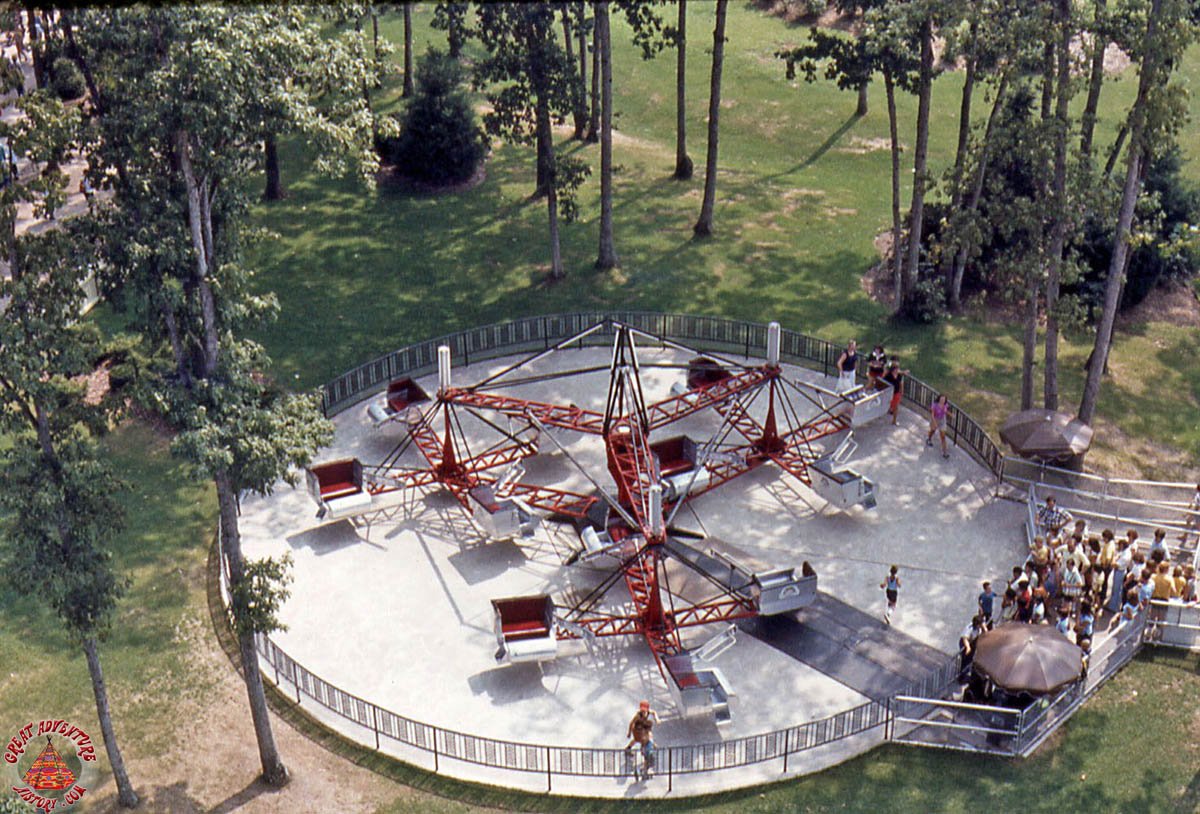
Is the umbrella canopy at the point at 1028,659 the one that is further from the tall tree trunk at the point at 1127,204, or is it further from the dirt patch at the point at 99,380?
the dirt patch at the point at 99,380

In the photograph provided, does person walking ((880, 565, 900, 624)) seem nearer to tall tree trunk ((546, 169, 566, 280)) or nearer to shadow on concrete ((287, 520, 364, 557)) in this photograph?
shadow on concrete ((287, 520, 364, 557))

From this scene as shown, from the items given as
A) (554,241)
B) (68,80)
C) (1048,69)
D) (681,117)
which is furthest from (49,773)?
(68,80)

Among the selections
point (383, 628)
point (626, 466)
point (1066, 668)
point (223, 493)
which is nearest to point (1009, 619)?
point (1066, 668)

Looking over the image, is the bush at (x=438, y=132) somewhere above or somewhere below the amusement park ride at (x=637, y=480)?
above

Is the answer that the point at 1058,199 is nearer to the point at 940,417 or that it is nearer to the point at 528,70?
the point at 940,417

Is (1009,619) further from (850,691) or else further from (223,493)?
(223,493)

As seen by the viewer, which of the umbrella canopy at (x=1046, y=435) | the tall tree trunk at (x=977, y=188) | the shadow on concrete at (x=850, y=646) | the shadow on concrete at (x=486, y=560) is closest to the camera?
the shadow on concrete at (x=850, y=646)

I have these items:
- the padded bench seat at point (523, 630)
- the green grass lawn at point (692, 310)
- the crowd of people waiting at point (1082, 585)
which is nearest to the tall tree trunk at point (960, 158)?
the green grass lawn at point (692, 310)
